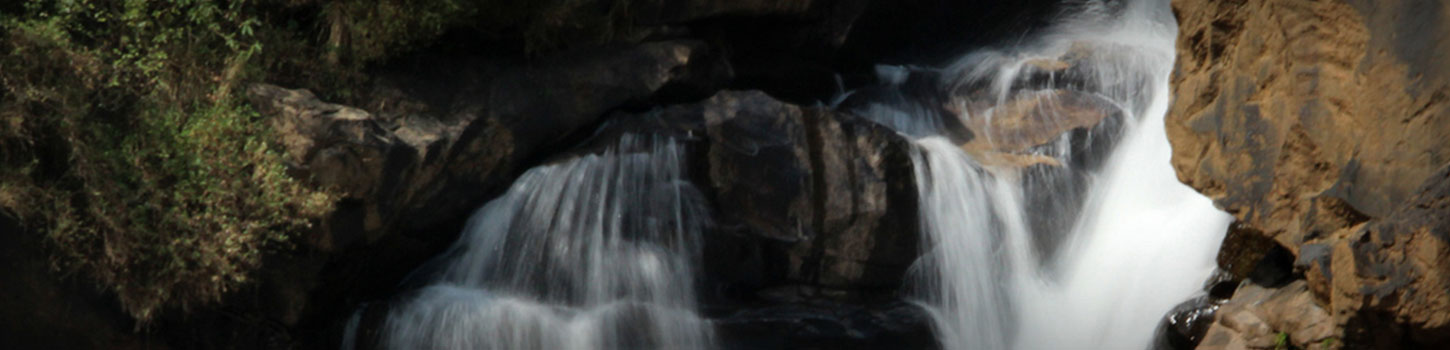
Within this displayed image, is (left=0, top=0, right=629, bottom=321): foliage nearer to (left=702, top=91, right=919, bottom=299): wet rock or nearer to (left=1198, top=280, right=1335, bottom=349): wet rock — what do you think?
(left=702, top=91, right=919, bottom=299): wet rock

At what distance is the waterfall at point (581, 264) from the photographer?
6.02m

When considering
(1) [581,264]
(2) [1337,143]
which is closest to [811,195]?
(1) [581,264]

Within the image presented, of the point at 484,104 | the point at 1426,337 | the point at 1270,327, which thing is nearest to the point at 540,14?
the point at 484,104

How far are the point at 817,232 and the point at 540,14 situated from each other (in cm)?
166

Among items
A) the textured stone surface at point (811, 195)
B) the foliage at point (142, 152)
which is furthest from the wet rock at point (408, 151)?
the textured stone surface at point (811, 195)

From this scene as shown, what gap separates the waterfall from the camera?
602 centimetres

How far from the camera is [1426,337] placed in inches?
165

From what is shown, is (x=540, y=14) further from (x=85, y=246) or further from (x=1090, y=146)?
(x=1090, y=146)

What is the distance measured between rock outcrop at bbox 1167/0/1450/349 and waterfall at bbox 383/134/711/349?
2.31 metres

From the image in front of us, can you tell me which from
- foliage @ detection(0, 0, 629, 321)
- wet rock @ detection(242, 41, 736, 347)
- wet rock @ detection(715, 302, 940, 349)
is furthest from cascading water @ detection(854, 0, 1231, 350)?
foliage @ detection(0, 0, 629, 321)

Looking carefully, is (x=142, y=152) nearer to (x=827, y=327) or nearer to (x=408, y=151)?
(x=408, y=151)

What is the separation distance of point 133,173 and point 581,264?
1.88m

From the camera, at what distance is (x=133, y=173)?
564cm

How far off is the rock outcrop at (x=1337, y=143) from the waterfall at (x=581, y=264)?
2312 mm
